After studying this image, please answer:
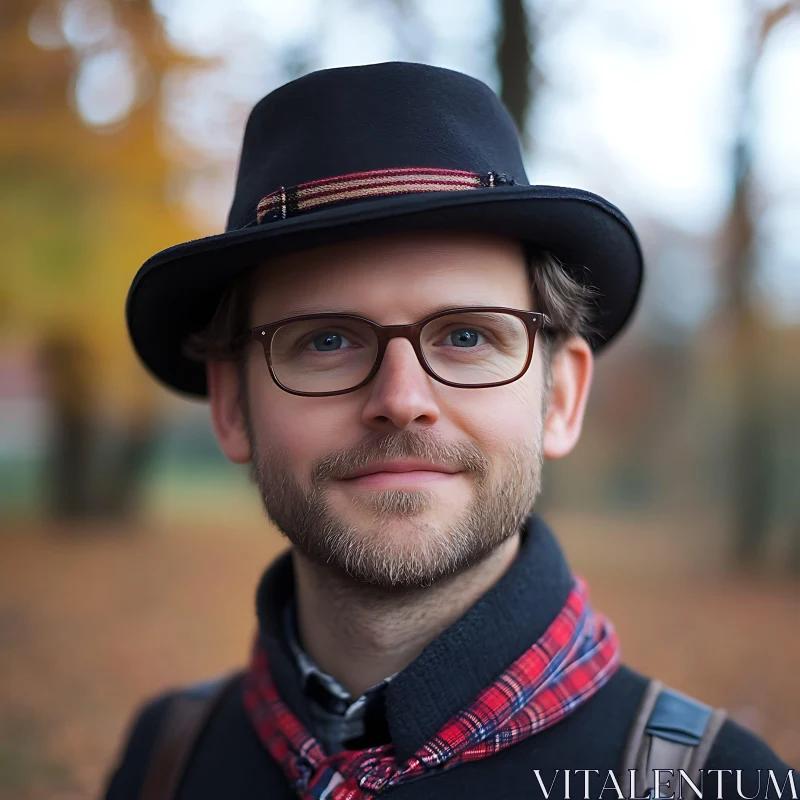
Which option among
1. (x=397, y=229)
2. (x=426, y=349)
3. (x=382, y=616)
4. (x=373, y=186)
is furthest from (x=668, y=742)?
(x=373, y=186)

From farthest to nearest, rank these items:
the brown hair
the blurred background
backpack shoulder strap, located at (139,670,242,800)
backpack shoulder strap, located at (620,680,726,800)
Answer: the blurred background → backpack shoulder strap, located at (139,670,242,800) → the brown hair → backpack shoulder strap, located at (620,680,726,800)

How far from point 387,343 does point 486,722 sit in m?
0.84

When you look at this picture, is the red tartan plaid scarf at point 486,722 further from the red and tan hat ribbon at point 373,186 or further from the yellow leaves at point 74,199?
the yellow leaves at point 74,199

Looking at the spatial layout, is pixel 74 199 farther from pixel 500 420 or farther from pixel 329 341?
pixel 500 420

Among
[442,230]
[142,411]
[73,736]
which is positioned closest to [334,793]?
[442,230]

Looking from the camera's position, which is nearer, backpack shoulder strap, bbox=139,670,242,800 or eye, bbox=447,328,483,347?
eye, bbox=447,328,483,347

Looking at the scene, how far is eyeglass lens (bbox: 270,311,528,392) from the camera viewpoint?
70.1 inches

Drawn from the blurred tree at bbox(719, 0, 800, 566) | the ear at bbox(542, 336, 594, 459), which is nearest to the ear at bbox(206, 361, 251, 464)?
the ear at bbox(542, 336, 594, 459)

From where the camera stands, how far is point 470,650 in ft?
5.84

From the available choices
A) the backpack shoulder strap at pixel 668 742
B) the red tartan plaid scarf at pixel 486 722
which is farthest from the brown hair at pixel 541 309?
the backpack shoulder strap at pixel 668 742

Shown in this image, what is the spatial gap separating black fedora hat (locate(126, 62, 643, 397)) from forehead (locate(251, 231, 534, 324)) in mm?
54

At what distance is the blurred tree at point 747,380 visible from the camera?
8.29m

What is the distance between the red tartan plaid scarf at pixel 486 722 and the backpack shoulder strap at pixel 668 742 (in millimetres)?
138

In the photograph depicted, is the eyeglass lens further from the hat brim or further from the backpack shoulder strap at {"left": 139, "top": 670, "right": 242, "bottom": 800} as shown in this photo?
the backpack shoulder strap at {"left": 139, "top": 670, "right": 242, "bottom": 800}
